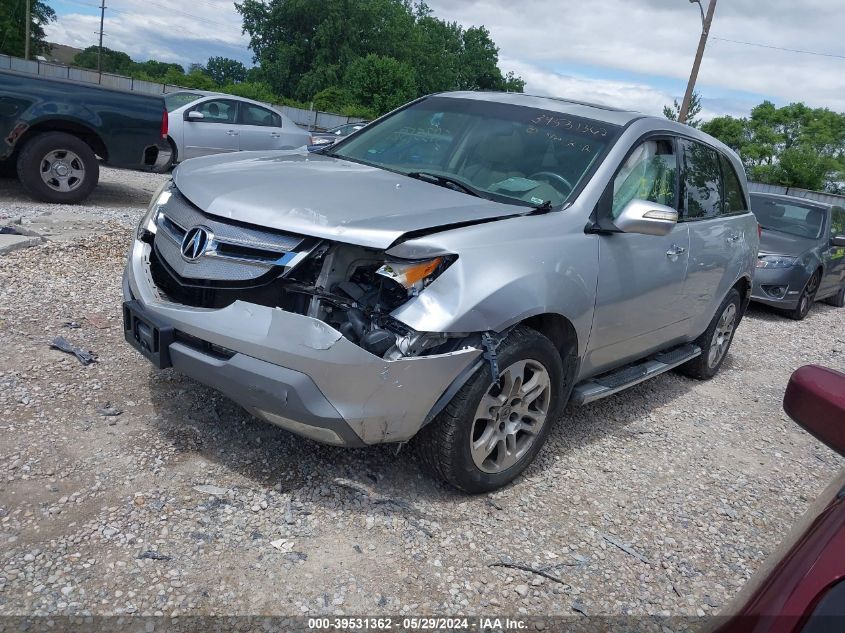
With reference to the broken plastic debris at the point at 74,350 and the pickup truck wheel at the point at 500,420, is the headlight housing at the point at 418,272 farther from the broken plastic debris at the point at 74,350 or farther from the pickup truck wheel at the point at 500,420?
the broken plastic debris at the point at 74,350

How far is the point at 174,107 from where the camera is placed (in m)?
12.1

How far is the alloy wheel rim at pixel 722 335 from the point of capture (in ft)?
18.5

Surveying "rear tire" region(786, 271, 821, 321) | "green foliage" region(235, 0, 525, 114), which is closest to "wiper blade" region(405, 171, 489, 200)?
"rear tire" region(786, 271, 821, 321)

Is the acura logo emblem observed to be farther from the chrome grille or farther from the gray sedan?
the gray sedan

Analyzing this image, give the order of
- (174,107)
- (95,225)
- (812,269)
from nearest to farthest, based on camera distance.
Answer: (95,225), (812,269), (174,107)

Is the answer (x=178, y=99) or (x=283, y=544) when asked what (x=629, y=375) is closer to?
(x=283, y=544)

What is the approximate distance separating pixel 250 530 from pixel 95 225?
17.8 ft

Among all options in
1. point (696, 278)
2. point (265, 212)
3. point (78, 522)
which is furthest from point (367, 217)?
point (696, 278)

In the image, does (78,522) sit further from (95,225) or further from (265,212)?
(95,225)

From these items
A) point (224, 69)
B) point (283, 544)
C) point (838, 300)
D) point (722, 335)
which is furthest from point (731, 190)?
point (224, 69)

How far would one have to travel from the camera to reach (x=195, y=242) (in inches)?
124

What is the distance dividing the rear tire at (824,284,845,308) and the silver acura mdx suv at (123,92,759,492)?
8301 mm

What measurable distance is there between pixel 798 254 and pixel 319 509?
A: 835 cm

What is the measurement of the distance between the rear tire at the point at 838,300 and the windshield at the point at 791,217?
1.59 meters
